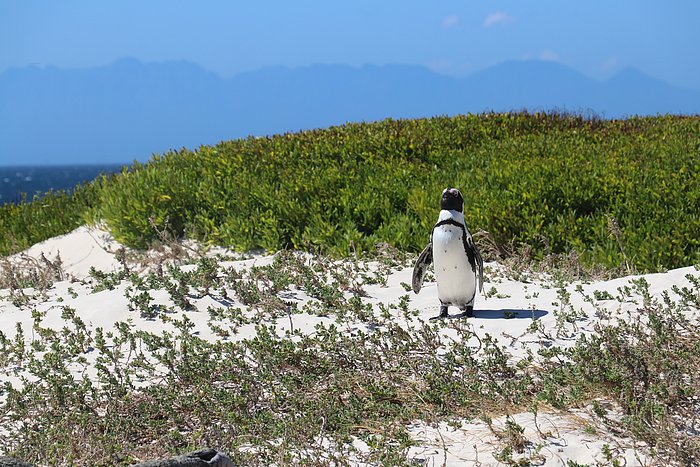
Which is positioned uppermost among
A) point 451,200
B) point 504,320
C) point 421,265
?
point 451,200

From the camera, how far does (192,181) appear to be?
44.4 ft

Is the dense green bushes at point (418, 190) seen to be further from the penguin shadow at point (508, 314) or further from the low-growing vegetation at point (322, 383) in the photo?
the low-growing vegetation at point (322, 383)

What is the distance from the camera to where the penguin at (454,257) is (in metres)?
7.16

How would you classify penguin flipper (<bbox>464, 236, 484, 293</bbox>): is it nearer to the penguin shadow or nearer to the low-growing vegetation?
the penguin shadow

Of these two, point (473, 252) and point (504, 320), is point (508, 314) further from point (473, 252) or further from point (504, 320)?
point (473, 252)

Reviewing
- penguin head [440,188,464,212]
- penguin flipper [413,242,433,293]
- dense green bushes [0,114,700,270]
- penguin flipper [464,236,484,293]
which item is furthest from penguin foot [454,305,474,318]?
dense green bushes [0,114,700,270]

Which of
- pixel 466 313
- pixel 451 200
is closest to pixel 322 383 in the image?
pixel 466 313

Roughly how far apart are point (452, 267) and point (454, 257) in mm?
106

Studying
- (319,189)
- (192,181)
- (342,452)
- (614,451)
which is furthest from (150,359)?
(192,181)

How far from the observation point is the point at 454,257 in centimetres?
723

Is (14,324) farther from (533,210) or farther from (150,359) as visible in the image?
(533,210)

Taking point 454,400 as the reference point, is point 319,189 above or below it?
above

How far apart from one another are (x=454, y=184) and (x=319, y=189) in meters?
1.95

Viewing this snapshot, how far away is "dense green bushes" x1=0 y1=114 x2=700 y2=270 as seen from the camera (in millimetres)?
10625
